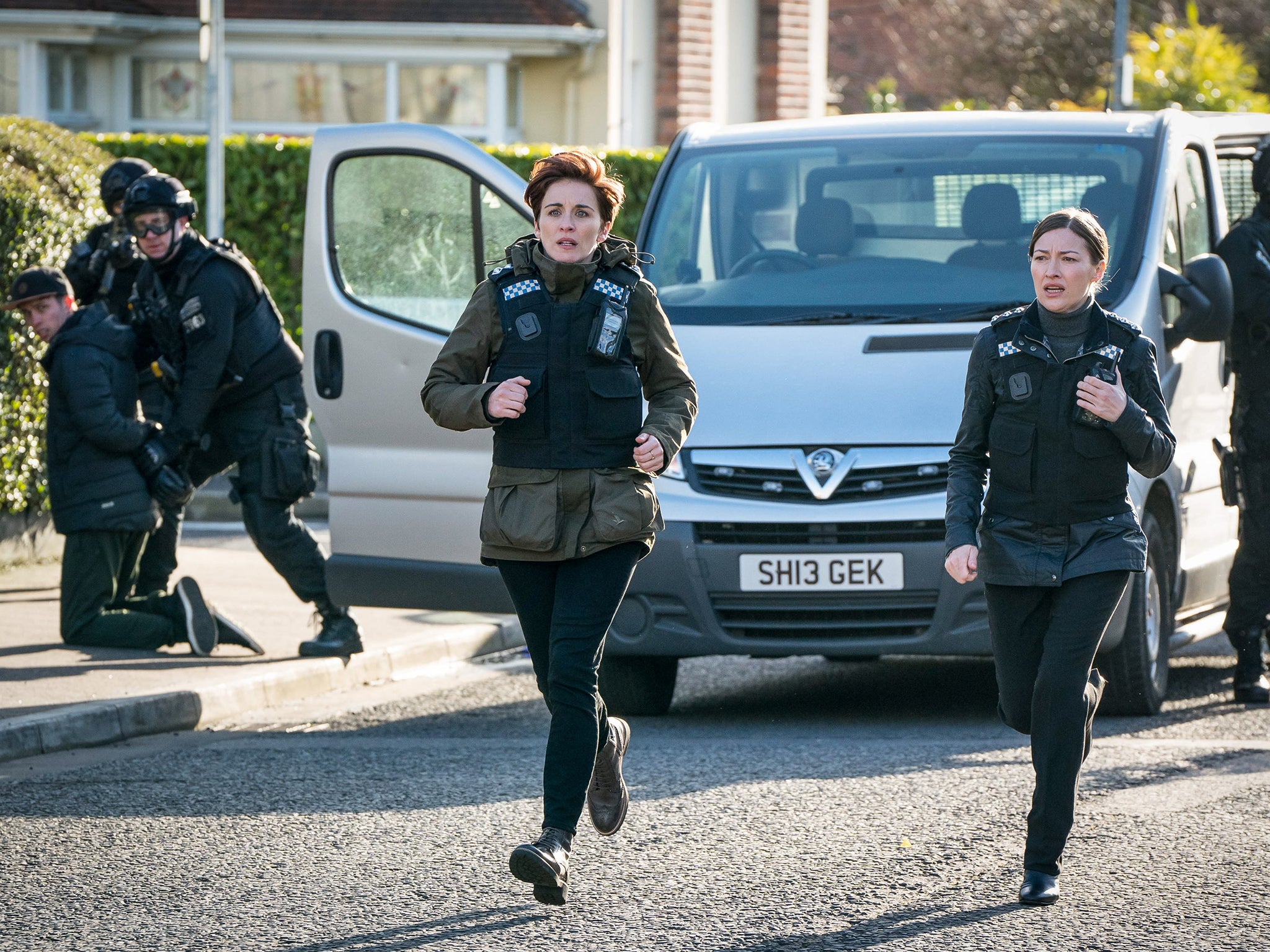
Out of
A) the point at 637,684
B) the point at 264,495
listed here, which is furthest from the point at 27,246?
the point at 637,684

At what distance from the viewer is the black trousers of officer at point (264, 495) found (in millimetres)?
8508

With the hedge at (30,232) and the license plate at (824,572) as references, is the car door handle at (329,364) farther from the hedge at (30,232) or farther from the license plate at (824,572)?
the hedge at (30,232)

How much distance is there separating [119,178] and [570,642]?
200 inches

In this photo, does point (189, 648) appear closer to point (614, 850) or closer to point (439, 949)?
point (614, 850)

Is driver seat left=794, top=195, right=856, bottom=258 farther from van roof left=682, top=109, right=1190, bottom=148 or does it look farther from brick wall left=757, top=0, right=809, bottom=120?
brick wall left=757, top=0, right=809, bottom=120

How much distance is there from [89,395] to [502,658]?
2.28m

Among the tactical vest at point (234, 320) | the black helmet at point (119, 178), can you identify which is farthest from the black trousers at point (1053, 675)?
the black helmet at point (119, 178)

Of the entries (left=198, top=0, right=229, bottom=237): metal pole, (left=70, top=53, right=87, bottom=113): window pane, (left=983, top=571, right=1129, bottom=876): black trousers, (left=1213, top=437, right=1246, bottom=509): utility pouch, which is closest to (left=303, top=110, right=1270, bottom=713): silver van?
(left=1213, top=437, right=1246, bottom=509): utility pouch

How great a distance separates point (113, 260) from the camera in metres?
9.14

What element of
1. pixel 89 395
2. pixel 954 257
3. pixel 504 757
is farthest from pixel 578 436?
pixel 89 395

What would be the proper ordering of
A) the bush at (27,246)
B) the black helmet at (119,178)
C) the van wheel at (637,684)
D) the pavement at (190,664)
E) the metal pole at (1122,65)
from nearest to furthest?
1. the pavement at (190,664)
2. the van wheel at (637,684)
3. the black helmet at (119,178)
4. the bush at (27,246)
5. the metal pole at (1122,65)

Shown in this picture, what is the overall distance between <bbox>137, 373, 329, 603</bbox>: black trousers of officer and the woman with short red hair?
141 inches

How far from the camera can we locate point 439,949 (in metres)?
4.51

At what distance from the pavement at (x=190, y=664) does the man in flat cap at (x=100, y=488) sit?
0.39ft
